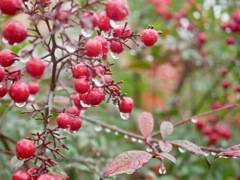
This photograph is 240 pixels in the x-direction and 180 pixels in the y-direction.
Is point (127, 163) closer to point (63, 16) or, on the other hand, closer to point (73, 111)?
point (73, 111)

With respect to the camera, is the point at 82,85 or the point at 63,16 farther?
the point at 82,85

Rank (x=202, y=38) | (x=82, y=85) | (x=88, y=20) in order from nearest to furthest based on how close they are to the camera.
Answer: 1. (x=88, y=20)
2. (x=82, y=85)
3. (x=202, y=38)

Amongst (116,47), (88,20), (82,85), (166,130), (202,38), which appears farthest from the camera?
(202,38)

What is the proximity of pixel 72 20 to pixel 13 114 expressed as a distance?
4.31ft

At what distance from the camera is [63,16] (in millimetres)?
1103

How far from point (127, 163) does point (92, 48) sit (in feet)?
1.22

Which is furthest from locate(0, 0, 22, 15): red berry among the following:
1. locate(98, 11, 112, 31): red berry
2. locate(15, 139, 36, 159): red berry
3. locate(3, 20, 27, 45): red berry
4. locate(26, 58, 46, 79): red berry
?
locate(15, 139, 36, 159): red berry

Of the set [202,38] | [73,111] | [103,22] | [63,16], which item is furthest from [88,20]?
[202,38]

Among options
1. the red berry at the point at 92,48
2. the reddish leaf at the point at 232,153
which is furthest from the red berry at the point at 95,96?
the reddish leaf at the point at 232,153

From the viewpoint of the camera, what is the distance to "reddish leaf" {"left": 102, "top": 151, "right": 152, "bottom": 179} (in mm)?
1240

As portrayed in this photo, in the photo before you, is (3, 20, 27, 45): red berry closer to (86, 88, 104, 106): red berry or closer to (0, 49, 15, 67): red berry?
(0, 49, 15, 67): red berry

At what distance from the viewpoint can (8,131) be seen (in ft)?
6.86

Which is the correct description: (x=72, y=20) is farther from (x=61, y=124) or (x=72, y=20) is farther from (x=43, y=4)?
(x=61, y=124)

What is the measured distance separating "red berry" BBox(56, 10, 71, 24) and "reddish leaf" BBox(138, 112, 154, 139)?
0.57m
